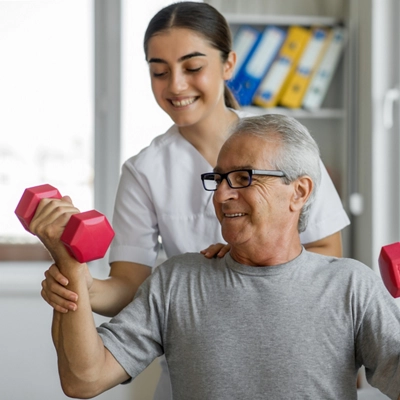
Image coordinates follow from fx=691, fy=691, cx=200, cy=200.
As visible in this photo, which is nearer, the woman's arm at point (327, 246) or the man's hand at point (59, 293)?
the man's hand at point (59, 293)

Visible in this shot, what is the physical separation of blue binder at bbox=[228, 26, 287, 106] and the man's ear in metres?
1.49

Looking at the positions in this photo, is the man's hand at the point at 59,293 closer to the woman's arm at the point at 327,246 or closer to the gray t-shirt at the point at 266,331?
the gray t-shirt at the point at 266,331

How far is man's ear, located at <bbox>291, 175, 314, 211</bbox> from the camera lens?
149cm

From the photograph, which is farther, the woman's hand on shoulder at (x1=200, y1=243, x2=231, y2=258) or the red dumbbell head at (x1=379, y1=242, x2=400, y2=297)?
the woman's hand on shoulder at (x1=200, y1=243, x2=231, y2=258)

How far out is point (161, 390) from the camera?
176 centimetres

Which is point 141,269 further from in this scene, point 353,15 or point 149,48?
point 353,15

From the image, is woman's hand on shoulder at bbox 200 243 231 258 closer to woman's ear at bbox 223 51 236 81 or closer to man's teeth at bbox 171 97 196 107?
man's teeth at bbox 171 97 196 107

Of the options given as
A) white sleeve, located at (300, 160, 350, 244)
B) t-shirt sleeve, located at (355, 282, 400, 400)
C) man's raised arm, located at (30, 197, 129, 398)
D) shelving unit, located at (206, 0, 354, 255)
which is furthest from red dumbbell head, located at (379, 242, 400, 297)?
shelving unit, located at (206, 0, 354, 255)

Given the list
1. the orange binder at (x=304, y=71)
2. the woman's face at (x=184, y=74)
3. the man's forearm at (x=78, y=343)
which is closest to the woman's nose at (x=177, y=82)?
the woman's face at (x=184, y=74)

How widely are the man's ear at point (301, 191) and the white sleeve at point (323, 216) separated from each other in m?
0.19

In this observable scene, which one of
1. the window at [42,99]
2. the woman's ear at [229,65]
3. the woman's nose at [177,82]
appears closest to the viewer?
the woman's nose at [177,82]

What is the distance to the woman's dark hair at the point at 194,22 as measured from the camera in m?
1.70

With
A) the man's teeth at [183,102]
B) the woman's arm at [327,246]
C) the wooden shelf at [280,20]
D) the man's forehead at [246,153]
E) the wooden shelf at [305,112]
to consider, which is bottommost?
the woman's arm at [327,246]

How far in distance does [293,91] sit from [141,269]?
1.51 meters
